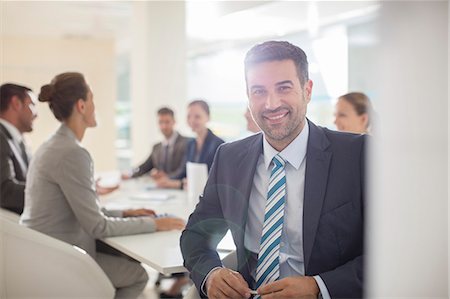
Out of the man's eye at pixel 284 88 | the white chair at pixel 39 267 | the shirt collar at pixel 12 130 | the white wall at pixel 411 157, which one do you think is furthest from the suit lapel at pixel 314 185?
the shirt collar at pixel 12 130

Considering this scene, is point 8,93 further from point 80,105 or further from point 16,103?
point 80,105

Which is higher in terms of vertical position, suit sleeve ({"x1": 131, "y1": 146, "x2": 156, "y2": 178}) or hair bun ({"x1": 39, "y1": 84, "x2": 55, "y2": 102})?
hair bun ({"x1": 39, "y1": 84, "x2": 55, "y2": 102})

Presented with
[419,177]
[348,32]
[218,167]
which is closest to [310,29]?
[348,32]

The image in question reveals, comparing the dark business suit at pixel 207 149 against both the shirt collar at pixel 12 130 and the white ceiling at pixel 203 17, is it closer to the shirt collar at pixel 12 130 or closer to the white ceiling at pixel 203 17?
→ the white ceiling at pixel 203 17

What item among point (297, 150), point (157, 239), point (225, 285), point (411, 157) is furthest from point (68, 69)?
point (411, 157)

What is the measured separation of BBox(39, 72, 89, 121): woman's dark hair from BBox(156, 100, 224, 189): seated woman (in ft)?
4.77

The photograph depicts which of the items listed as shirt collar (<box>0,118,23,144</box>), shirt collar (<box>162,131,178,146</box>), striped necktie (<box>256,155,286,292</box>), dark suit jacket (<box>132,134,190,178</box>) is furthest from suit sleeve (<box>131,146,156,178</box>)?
striped necktie (<box>256,155,286,292</box>)

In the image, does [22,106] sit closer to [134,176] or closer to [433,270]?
[134,176]

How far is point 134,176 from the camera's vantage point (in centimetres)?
432

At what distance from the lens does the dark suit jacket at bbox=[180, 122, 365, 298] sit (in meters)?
1.30

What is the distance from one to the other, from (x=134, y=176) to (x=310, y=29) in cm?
269

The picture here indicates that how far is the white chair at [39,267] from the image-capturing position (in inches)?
67.4

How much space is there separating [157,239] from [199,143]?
70.6 inches

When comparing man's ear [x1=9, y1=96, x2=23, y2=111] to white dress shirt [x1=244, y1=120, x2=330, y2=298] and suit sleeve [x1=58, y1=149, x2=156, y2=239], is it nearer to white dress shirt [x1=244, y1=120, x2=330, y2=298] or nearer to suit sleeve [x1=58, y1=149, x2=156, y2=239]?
suit sleeve [x1=58, y1=149, x2=156, y2=239]
